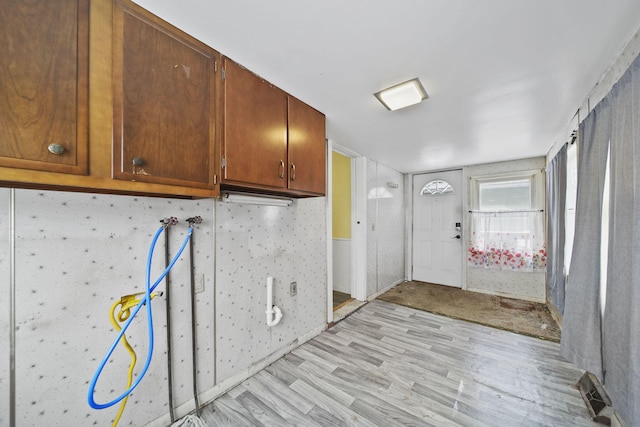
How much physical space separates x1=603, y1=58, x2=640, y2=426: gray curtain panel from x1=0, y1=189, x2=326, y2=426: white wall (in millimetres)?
2153

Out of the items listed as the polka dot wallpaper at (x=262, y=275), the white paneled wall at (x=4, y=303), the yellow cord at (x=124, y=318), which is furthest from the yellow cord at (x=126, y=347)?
the polka dot wallpaper at (x=262, y=275)

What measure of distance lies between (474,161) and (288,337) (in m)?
3.87

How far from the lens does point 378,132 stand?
2547 mm

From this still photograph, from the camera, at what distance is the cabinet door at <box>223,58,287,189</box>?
1360 mm

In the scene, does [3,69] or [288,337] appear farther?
[288,337]

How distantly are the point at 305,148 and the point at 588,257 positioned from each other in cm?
216

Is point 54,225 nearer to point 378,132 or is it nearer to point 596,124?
point 378,132

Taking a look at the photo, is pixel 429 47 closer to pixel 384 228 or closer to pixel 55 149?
pixel 55 149

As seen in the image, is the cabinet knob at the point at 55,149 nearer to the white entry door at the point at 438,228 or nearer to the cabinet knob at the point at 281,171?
the cabinet knob at the point at 281,171

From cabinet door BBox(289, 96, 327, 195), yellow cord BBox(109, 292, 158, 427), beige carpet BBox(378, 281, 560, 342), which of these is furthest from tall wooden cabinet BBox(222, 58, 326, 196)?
beige carpet BBox(378, 281, 560, 342)

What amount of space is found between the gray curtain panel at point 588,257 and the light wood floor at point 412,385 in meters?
0.42

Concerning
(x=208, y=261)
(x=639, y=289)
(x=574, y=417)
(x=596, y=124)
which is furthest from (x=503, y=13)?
(x=574, y=417)

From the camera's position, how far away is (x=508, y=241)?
3.71m

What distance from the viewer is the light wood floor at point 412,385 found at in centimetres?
152
